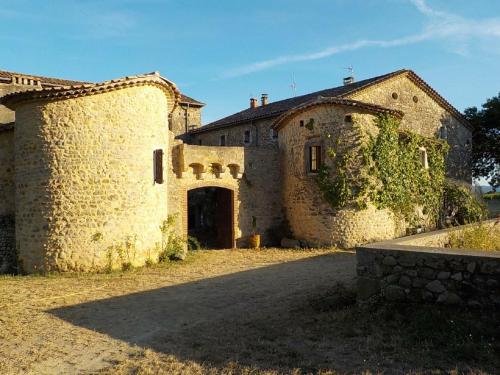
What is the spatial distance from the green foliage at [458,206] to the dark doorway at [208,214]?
10.1 m

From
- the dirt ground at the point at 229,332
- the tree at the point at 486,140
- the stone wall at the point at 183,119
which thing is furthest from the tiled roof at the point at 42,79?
the tree at the point at 486,140

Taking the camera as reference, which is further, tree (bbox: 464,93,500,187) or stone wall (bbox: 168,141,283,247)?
tree (bbox: 464,93,500,187)

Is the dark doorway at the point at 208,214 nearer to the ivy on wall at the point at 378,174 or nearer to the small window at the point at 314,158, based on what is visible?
the small window at the point at 314,158

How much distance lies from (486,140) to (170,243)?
24.1 m

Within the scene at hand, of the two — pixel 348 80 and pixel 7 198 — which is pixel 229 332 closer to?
pixel 7 198

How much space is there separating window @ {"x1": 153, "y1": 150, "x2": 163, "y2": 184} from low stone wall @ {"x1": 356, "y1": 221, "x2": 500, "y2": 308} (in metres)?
7.60

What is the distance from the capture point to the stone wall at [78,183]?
11.0 metres

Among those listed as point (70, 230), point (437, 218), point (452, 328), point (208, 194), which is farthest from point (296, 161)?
point (452, 328)

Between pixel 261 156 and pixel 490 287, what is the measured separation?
12.3 metres

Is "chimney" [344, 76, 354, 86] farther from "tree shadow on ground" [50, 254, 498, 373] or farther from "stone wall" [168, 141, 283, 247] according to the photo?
"tree shadow on ground" [50, 254, 498, 373]

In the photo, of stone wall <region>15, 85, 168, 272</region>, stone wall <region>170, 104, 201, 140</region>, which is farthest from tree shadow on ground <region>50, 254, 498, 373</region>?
stone wall <region>170, 104, 201, 140</region>

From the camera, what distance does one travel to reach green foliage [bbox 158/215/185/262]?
42.6 ft

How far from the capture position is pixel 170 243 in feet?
43.9

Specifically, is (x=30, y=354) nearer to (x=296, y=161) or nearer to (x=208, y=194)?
(x=296, y=161)
